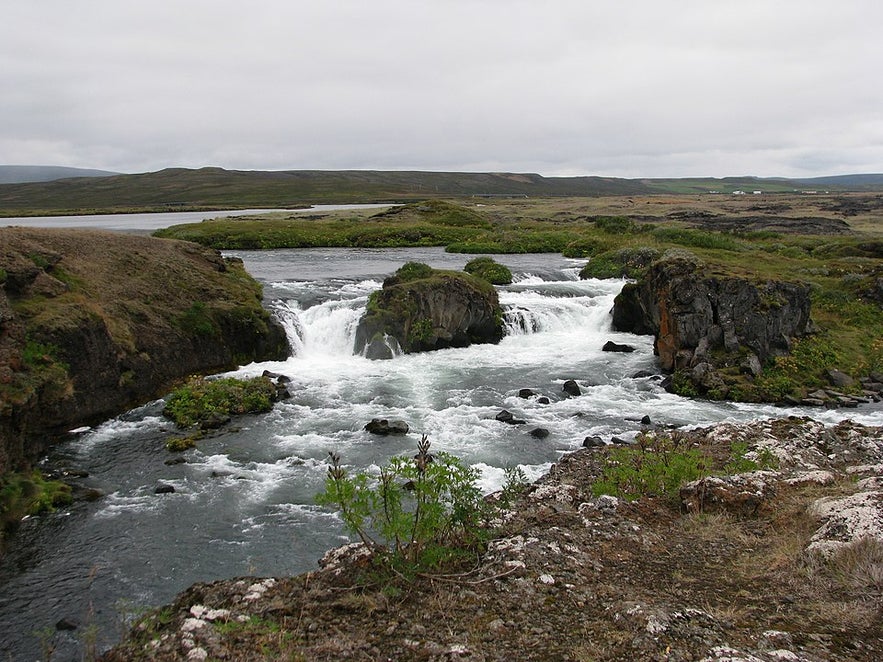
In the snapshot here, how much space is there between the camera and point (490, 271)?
1663 inches

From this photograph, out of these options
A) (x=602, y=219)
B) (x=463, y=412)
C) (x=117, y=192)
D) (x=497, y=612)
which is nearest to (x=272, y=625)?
(x=497, y=612)

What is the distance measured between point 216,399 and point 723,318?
2081 cm

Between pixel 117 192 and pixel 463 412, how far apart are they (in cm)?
18086

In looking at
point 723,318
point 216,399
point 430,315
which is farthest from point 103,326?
point 723,318

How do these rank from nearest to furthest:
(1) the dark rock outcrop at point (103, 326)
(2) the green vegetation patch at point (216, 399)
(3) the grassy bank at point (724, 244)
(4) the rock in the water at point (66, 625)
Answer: (4) the rock in the water at point (66, 625) → (1) the dark rock outcrop at point (103, 326) → (2) the green vegetation patch at point (216, 399) → (3) the grassy bank at point (724, 244)

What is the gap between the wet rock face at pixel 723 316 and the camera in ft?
85.6

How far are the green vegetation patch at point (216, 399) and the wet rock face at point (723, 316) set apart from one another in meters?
16.8

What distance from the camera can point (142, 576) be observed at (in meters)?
12.1

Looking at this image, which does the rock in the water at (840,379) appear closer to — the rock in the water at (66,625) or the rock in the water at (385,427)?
the rock in the water at (385,427)

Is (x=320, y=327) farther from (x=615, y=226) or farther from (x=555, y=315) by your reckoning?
(x=615, y=226)

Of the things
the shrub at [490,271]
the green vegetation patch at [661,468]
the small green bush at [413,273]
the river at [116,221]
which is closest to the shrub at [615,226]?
the shrub at [490,271]

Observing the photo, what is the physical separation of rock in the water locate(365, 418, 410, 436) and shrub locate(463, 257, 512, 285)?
851 inches

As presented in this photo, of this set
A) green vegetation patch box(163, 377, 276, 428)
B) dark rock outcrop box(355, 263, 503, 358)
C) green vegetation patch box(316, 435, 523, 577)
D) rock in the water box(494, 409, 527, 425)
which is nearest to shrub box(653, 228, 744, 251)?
dark rock outcrop box(355, 263, 503, 358)

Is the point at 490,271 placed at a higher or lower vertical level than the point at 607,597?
higher
